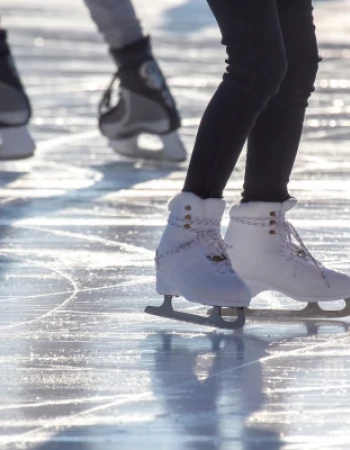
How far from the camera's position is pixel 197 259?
3227 millimetres

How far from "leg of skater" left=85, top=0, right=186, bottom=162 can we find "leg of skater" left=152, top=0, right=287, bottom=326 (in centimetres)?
243

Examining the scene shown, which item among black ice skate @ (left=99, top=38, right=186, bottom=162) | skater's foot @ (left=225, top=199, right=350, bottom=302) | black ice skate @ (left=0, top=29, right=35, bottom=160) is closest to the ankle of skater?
black ice skate @ (left=99, top=38, right=186, bottom=162)

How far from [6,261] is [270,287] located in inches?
33.4

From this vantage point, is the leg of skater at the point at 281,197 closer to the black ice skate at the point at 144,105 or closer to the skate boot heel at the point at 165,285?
the skate boot heel at the point at 165,285

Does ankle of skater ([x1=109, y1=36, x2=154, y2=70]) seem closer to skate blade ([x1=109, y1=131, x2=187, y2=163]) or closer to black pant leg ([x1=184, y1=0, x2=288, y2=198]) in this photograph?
skate blade ([x1=109, y1=131, x2=187, y2=163])

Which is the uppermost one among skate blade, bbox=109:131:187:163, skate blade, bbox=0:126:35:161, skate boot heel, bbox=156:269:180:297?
skate boot heel, bbox=156:269:180:297

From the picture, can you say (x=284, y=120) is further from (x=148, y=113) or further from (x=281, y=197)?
(x=148, y=113)

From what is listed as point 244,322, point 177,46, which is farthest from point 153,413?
point 177,46

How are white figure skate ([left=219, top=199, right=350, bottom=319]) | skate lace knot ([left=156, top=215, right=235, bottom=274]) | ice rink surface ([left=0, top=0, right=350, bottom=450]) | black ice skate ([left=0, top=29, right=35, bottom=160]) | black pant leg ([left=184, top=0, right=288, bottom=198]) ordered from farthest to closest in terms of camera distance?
black ice skate ([left=0, top=29, right=35, bottom=160])
white figure skate ([left=219, top=199, right=350, bottom=319])
skate lace knot ([left=156, top=215, right=235, bottom=274])
black pant leg ([left=184, top=0, right=288, bottom=198])
ice rink surface ([left=0, top=0, right=350, bottom=450])

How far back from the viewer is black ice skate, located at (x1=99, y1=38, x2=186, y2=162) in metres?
5.67

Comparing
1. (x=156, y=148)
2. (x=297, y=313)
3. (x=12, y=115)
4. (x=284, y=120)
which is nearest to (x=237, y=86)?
(x=284, y=120)

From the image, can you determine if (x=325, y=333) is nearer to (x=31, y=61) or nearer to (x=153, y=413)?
(x=153, y=413)

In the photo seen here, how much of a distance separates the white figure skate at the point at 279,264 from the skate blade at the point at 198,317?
14 cm

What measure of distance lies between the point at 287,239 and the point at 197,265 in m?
0.27
